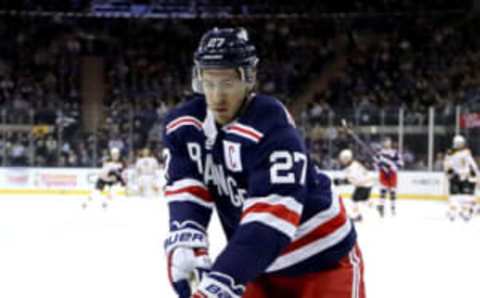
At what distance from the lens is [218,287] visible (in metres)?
1.37

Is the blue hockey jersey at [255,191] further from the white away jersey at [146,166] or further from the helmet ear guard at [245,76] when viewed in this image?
the white away jersey at [146,166]

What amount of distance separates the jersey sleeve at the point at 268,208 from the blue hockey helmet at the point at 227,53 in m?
0.16

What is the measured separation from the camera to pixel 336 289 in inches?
67.5

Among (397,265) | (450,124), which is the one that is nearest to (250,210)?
(397,265)

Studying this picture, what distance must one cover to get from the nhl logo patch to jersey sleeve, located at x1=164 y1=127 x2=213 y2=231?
0.41 feet

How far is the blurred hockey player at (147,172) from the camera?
1326cm

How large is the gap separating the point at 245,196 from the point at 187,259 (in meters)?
0.19

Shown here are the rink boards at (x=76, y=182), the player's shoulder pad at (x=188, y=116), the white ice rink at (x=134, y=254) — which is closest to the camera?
the player's shoulder pad at (x=188, y=116)

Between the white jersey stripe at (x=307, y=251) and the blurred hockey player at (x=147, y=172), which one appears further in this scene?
the blurred hockey player at (x=147, y=172)

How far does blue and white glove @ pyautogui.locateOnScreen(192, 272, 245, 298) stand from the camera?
1.37 meters

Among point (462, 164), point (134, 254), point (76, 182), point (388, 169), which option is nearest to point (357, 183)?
point (388, 169)

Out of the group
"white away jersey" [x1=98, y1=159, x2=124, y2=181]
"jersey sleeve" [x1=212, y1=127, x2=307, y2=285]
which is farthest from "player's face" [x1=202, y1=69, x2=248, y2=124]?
"white away jersey" [x1=98, y1=159, x2=124, y2=181]

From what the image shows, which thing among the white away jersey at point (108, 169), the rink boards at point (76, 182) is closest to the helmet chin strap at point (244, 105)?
the white away jersey at point (108, 169)

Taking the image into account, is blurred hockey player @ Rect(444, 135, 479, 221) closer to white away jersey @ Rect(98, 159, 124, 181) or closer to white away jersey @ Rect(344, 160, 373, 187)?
white away jersey @ Rect(344, 160, 373, 187)
